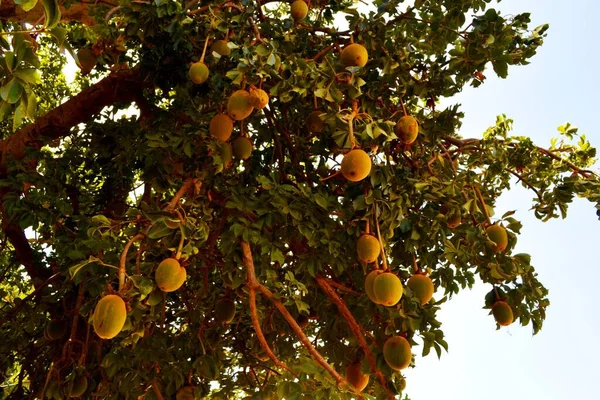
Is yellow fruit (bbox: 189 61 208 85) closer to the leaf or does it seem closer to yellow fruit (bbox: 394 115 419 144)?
yellow fruit (bbox: 394 115 419 144)

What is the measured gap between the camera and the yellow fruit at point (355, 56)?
2.82 m

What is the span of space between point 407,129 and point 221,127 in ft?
2.73

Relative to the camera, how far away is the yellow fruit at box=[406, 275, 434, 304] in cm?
262

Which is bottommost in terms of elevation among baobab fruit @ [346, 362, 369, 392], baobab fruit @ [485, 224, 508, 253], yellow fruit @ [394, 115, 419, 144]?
baobab fruit @ [346, 362, 369, 392]

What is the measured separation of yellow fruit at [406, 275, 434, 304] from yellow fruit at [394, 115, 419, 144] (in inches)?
25.1

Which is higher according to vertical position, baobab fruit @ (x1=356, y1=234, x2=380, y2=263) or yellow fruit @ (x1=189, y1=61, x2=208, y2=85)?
yellow fruit @ (x1=189, y1=61, x2=208, y2=85)

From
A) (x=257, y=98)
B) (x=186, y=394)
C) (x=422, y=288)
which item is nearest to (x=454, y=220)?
(x=422, y=288)

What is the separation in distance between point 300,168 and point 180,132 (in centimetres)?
65

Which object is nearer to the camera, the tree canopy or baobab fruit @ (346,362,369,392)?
the tree canopy

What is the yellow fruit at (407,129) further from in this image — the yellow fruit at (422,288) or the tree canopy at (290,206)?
the yellow fruit at (422,288)

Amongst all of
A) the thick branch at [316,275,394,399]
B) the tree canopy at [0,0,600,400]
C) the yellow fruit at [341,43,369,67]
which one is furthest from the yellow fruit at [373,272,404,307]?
the yellow fruit at [341,43,369,67]

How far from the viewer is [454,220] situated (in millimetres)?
2801

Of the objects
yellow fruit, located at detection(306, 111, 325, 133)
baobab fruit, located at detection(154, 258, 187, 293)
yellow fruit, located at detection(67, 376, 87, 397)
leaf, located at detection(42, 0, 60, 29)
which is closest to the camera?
leaf, located at detection(42, 0, 60, 29)

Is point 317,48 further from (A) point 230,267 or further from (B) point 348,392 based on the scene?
(B) point 348,392
